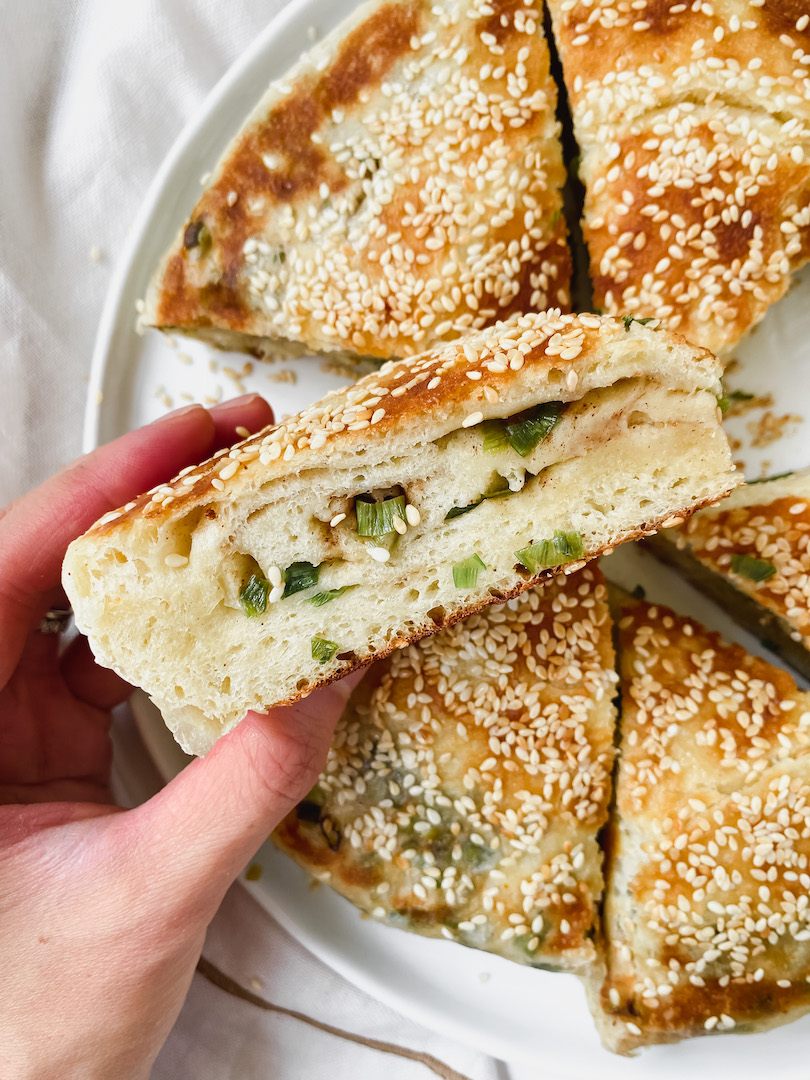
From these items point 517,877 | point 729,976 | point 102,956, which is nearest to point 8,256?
point 102,956

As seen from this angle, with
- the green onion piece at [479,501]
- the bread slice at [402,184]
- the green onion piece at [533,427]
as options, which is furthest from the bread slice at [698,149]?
the green onion piece at [479,501]

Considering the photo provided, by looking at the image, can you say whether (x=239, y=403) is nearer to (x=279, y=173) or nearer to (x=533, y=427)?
(x=279, y=173)

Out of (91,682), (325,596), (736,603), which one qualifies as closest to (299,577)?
(325,596)

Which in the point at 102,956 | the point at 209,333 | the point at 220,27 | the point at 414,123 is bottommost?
the point at 102,956

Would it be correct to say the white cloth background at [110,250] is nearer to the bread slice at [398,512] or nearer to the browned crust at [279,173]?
the browned crust at [279,173]

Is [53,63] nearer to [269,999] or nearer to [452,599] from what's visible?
[452,599]

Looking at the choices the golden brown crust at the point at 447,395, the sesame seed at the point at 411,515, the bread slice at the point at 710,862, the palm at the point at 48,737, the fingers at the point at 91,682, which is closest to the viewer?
the golden brown crust at the point at 447,395
